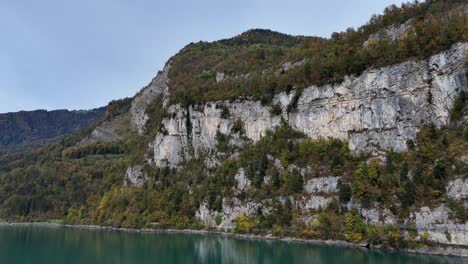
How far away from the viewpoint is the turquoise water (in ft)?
157

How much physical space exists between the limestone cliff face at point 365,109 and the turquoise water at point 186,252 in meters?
19.9

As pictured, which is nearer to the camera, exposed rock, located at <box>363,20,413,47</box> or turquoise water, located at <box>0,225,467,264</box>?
turquoise water, located at <box>0,225,467,264</box>

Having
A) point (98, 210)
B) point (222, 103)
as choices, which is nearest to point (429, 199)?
point (222, 103)

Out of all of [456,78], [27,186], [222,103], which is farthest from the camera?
[27,186]

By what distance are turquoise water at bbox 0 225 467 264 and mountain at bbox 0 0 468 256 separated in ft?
14.2

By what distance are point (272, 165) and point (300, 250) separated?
25.3 m

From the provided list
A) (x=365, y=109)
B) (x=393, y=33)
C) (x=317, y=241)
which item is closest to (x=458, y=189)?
(x=317, y=241)

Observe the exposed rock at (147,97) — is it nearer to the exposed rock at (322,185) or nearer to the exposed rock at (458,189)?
the exposed rock at (322,185)

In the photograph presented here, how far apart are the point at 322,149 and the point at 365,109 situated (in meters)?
9.46

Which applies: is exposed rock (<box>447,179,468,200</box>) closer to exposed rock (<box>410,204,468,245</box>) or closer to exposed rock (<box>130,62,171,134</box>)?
exposed rock (<box>410,204,468,245</box>)

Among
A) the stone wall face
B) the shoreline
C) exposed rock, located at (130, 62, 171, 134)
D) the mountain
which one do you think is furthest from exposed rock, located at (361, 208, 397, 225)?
exposed rock, located at (130, 62, 171, 134)

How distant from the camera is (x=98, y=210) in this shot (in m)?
109

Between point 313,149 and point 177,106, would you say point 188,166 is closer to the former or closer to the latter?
point 177,106

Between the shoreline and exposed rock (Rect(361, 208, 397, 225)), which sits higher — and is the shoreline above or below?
below
